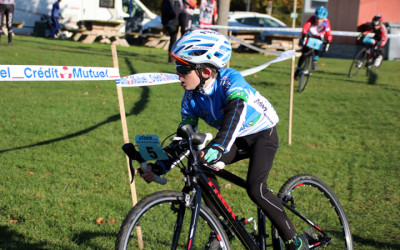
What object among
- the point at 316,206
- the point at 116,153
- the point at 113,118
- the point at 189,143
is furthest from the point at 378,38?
the point at 189,143

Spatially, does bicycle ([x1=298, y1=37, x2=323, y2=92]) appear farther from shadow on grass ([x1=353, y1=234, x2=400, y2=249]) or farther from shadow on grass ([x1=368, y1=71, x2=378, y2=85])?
shadow on grass ([x1=353, y1=234, x2=400, y2=249])

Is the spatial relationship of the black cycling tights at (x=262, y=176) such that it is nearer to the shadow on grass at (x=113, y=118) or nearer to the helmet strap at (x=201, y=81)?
the helmet strap at (x=201, y=81)

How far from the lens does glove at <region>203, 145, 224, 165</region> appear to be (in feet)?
10.1

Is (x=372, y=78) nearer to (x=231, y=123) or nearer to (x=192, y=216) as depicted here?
(x=231, y=123)

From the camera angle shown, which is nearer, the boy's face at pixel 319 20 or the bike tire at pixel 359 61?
the boy's face at pixel 319 20

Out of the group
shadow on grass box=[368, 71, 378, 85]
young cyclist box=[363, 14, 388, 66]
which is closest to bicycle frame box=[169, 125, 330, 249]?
shadow on grass box=[368, 71, 378, 85]

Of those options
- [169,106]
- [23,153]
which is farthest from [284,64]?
[23,153]

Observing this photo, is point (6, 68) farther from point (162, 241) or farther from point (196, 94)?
point (162, 241)

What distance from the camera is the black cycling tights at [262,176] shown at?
3625 millimetres

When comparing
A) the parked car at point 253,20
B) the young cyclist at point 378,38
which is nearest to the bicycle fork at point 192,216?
the young cyclist at point 378,38

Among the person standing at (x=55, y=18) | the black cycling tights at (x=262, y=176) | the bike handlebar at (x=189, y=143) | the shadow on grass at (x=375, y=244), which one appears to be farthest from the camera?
the person standing at (x=55, y=18)

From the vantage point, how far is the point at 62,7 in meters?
28.6

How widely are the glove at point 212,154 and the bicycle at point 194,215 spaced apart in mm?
60

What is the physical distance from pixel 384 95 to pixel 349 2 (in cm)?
1555
